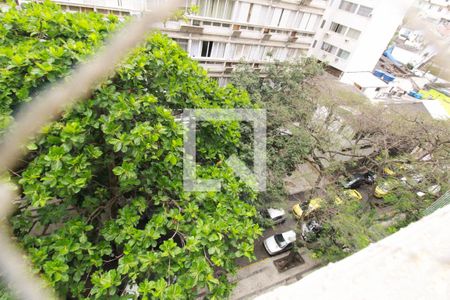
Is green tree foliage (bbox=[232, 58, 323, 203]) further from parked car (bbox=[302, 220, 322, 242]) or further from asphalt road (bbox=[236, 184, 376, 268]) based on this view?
parked car (bbox=[302, 220, 322, 242])

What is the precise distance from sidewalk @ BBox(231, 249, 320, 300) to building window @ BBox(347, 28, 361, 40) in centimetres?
1556

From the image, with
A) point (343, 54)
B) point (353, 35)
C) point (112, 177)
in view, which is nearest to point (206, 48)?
point (112, 177)

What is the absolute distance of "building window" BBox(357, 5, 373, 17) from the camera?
1622 centimetres

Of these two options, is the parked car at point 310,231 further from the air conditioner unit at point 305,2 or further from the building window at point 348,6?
the building window at point 348,6

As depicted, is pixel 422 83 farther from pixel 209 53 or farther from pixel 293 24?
pixel 209 53

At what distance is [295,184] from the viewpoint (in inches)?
471

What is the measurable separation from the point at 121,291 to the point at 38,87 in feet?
10.0

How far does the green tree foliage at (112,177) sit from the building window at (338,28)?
17654 mm

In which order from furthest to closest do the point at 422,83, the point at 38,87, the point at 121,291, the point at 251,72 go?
the point at 422,83
the point at 251,72
the point at 121,291
the point at 38,87

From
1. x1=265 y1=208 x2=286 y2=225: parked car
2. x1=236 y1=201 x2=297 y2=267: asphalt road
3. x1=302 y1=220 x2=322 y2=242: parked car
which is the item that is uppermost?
x1=302 y1=220 x2=322 y2=242: parked car

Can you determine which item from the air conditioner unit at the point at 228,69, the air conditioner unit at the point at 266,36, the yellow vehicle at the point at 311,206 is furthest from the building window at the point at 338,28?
the yellow vehicle at the point at 311,206

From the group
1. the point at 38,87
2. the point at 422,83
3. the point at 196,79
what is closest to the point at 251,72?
the point at 196,79

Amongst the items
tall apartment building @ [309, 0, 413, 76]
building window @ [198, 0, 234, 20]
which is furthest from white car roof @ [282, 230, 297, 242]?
tall apartment building @ [309, 0, 413, 76]

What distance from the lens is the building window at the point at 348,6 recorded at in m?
16.9
